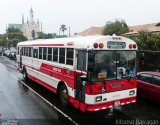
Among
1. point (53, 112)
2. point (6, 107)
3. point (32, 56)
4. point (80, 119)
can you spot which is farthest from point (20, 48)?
point (80, 119)

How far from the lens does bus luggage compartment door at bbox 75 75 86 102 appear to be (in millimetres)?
8768

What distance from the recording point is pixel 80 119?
9.24m

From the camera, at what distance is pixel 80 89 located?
9.00 meters

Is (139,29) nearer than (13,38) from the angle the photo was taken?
Yes

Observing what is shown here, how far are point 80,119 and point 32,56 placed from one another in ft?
23.8

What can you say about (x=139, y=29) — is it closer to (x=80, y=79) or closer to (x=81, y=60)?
(x=81, y=60)

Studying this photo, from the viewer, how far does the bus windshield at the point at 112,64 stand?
855 cm

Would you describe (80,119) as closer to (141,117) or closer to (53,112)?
(53,112)

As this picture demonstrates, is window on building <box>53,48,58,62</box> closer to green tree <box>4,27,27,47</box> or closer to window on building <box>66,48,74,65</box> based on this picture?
window on building <box>66,48,74,65</box>

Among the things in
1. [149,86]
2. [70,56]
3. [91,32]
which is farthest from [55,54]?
[91,32]

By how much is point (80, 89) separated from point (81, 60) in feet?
3.40

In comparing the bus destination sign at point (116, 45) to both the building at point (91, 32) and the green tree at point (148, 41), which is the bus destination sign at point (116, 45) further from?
the building at point (91, 32)

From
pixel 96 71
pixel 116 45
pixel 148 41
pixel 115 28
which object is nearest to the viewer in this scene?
pixel 96 71

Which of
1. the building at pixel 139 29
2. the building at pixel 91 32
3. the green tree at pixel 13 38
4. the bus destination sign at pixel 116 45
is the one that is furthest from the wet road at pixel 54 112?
the green tree at pixel 13 38
